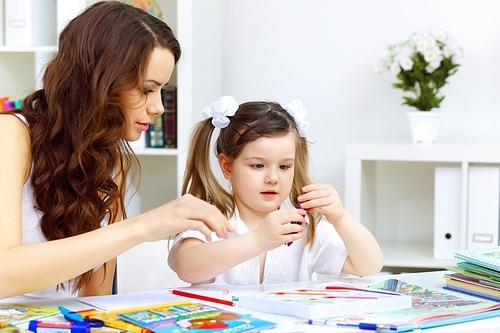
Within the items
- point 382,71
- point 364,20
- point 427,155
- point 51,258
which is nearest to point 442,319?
point 51,258

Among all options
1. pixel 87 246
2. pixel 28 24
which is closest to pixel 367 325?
pixel 87 246

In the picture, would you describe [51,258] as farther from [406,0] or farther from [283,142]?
[406,0]

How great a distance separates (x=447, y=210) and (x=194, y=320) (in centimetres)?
165

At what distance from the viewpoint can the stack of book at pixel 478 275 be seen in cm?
147

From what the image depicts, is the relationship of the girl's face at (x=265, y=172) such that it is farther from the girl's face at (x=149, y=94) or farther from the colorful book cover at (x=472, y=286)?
the colorful book cover at (x=472, y=286)

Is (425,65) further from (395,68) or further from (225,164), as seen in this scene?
(225,164)

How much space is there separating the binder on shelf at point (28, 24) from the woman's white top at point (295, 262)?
1518mm

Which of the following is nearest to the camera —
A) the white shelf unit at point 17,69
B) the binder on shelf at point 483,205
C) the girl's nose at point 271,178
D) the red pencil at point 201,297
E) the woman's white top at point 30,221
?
the red pencil at point 201,297

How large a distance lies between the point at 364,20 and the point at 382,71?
0.25m

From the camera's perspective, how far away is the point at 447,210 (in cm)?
268

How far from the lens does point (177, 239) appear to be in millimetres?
1751

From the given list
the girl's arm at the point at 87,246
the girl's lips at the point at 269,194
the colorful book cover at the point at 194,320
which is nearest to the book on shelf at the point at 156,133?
the girl's lips at the point at 269,194

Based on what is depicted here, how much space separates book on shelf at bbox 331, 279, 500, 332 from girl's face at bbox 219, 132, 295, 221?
0.38 meters

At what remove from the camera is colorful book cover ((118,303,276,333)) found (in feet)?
3.83
